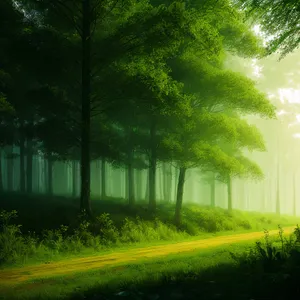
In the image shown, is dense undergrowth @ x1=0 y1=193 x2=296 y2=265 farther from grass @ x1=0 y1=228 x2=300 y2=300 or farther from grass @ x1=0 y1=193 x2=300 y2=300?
grass @ x1=0 y1=228 x2=300 y2=300

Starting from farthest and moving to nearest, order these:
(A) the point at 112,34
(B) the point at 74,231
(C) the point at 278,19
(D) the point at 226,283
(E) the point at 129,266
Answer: (A) the point at 112,34
(B) the point at 74,231
(C) the point at 278,19
(E) the point at 129,266
(D) the point at 226,283

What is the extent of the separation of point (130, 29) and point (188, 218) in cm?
1137

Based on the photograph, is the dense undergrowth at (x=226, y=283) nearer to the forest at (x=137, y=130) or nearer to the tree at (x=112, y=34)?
the forest at (x=137, y=130)

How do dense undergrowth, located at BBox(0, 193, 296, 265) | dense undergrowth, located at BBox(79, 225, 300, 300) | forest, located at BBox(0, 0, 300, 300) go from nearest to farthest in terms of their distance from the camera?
dense undergrowth, located at BBox(79, 225, 300, 300)
forest, located at BBox(0, 0, 300, 300)
dense undergrowth, located at BBox(0, 193, 296, 265)

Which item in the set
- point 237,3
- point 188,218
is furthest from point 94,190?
point 237,3

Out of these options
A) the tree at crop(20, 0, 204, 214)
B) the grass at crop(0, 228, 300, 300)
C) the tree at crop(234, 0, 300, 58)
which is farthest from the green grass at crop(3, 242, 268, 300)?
the tree at crop(20, 0, 204, 214)

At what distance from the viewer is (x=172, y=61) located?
67.5ft

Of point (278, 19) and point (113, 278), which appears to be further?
point (278, 19)

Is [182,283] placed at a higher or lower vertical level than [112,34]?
lower

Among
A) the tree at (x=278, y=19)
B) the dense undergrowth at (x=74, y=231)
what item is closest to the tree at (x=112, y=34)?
the dense undergrowth at (x=74, y=231)

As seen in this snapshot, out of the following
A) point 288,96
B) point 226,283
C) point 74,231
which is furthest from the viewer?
point 288,96

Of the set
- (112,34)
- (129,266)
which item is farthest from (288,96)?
(129,266)

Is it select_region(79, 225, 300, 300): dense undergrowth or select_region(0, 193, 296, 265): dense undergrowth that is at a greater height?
select_region(79, 225, 300, 300): dense undergrowth

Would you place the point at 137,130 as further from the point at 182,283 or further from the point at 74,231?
the point at 182,283
